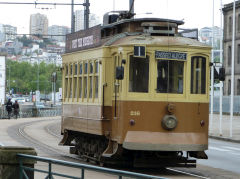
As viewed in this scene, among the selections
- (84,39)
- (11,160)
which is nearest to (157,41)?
(84,39)

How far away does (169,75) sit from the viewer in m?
18.0

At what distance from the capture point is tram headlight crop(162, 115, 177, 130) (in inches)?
697

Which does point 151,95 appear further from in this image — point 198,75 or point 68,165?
point 68,165

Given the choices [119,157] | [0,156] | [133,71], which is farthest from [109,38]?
[0,156]

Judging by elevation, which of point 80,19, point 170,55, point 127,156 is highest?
point 80,19

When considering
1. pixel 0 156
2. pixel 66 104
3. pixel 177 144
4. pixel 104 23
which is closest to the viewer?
pixel 0 156

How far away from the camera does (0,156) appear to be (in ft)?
38.5

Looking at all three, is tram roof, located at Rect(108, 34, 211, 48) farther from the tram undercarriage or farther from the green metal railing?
the green metal railing

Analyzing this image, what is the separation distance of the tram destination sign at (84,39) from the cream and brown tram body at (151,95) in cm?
63

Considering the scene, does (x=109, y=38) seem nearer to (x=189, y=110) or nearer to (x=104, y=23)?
(x=104, y=23)

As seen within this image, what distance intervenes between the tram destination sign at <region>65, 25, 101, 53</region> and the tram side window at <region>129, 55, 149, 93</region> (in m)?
1.89

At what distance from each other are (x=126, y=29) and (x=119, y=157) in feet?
10.3

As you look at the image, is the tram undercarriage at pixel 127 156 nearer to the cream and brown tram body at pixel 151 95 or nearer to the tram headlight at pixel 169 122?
the cream and brown tram body at pixel 151 95

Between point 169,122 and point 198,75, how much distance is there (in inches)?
55.2
